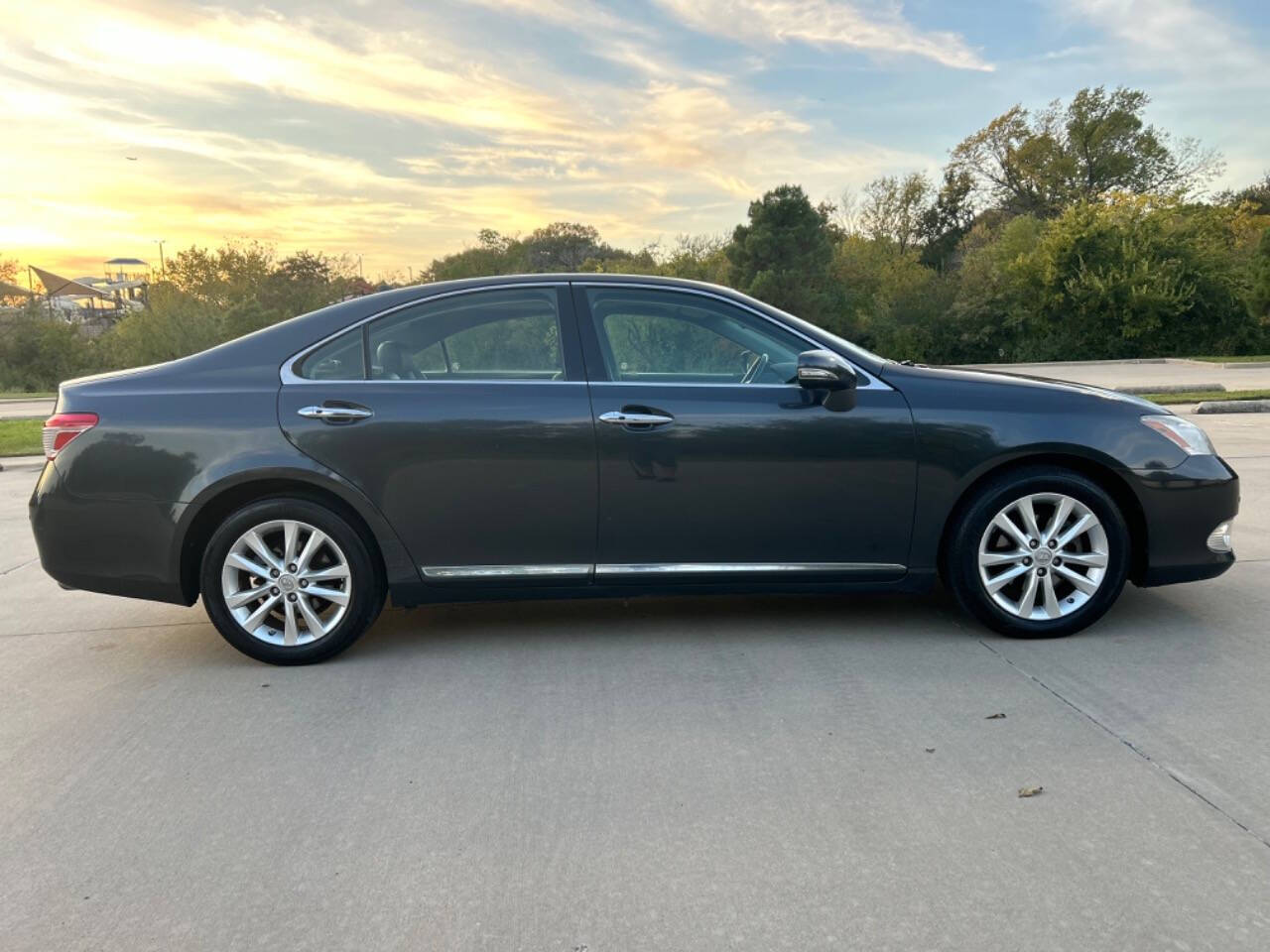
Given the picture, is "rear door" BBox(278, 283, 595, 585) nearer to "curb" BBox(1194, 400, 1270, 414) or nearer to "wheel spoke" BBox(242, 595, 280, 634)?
"wheel spoke" BBox(242, 595, 280, 634)

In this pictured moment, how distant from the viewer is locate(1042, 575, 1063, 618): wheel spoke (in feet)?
13.9

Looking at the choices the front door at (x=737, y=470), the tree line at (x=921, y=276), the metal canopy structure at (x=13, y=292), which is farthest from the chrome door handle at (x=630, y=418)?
the metal canopy structure at (x=13, y=292)

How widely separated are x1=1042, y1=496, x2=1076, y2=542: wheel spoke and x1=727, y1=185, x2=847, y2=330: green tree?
2926 cm

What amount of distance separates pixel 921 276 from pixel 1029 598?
1401 inches

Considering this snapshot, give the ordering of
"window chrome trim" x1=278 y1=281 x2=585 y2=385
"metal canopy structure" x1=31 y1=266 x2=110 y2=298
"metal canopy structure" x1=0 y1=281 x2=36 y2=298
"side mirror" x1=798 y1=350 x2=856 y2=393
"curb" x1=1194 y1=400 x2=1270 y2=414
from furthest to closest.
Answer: "metal canopy structure" x1=31 y1=266 x2=110 y2=298 < "metal canopy structure" x1=0 y1=281 x2=36 y2=298 < "curb" x1=1194 y1=400 x2=1270 y2=414 < "window chrome trim" x1=278 y1=281 x2=585 y2=385 < "side mirror" x1=798 y1=350 x2=856 y2=393

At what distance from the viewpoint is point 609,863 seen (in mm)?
2576

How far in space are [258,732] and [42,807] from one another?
0.70m

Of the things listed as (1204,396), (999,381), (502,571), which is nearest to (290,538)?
(502,571)

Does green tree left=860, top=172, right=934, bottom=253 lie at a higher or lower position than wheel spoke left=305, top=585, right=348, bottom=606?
higher

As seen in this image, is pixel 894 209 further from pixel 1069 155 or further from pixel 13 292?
pixel 13 292

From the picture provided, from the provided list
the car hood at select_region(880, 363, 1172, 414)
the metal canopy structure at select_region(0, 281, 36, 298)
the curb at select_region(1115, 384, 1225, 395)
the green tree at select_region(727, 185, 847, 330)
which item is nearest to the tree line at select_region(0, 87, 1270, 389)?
the green tree at select_region(727, 185, 847, 330)

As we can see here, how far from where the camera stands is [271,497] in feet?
13.6

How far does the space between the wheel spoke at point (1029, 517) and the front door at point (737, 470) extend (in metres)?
0.50

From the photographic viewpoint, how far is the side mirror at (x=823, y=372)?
4.04 metres
